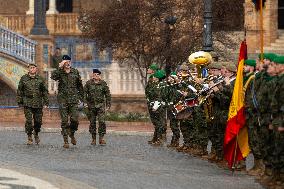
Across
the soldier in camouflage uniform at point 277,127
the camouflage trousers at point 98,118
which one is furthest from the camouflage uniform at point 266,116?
the camouflage trousers at point 98,118

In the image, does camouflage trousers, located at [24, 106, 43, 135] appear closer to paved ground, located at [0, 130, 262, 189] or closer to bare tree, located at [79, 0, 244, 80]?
paved ground, located at [0, 130, 262, 189]

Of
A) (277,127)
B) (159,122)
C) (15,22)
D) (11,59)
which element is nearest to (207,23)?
(159,122)

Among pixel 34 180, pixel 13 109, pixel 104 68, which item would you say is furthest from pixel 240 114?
pixel 104 68

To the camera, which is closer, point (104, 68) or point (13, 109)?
point (13, 109)

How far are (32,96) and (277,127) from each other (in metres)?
10.0

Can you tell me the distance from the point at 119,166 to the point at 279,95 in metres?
4.31

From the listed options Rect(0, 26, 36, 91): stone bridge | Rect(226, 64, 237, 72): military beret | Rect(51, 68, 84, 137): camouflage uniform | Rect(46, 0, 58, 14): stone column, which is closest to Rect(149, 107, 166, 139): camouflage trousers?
Rect(51, 68, 84, 137): camouflage uniform

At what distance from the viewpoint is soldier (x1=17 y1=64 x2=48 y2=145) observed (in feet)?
74.3

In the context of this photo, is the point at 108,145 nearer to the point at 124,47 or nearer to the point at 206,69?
the point at 206,69

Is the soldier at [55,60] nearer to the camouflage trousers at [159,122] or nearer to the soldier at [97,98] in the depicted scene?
the camouflage trousers at [159,122]

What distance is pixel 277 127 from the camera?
13.5 m

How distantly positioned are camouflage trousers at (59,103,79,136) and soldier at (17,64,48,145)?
2.30ft

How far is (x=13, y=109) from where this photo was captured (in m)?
35.8

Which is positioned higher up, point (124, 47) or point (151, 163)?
point (124, 47)
